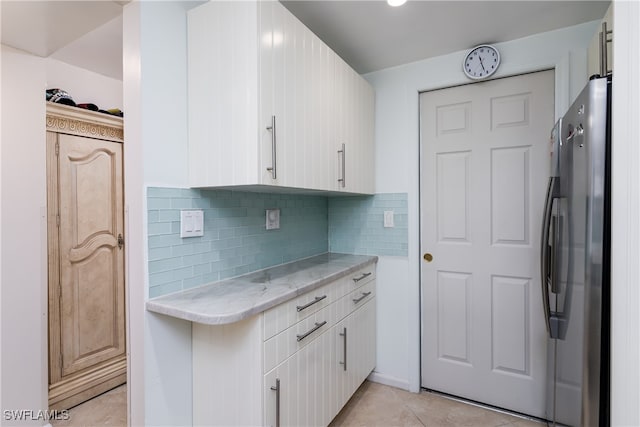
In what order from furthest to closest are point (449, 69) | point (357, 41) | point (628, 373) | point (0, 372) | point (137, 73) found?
1. point (449, 69)
2. point (357, 41)
3. point (0, 372)
4. point (137, 73)
5. point (628, 373)

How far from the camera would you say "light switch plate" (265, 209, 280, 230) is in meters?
1.99

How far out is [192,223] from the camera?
150cm

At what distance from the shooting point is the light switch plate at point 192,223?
1.46 meters

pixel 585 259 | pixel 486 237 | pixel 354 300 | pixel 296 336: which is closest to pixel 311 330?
pixel 296 336

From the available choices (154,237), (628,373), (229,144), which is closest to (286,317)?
(154,237)

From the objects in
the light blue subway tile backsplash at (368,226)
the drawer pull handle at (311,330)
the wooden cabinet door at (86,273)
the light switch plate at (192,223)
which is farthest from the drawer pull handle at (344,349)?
the wooden cabinet door at (86,273)

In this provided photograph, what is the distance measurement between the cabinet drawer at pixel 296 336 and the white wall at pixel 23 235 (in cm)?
144

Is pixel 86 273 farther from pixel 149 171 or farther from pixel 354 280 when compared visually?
pixel 354 280

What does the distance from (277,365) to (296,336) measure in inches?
6.1

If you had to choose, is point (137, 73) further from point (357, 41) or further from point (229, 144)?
point (357, 41)

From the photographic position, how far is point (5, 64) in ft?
5.53

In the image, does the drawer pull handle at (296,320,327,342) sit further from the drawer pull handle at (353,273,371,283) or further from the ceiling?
the ceiling

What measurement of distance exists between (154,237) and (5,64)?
4.28 feet

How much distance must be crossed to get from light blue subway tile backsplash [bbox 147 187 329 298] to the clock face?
1366 mm
